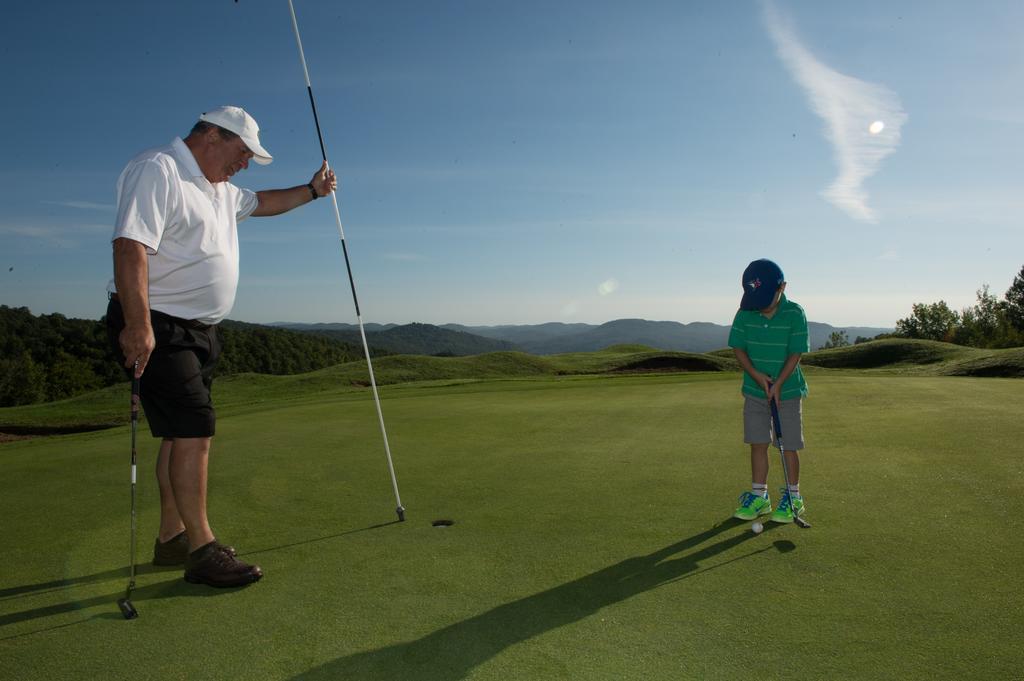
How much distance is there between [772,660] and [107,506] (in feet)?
14.5

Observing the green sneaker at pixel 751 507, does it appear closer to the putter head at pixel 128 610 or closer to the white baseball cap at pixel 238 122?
the putter head at pixel 128 610

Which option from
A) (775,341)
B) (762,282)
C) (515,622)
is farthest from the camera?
(775,341)

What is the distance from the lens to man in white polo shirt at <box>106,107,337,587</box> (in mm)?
3098

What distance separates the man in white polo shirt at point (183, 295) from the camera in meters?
3.10

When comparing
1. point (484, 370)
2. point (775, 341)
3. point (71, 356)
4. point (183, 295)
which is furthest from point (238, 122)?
point (71, 356)

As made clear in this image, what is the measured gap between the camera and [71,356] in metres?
82.2

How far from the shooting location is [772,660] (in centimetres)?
228

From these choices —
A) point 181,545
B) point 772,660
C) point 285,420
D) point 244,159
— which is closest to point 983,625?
point 772,660

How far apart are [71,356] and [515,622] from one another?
322ft

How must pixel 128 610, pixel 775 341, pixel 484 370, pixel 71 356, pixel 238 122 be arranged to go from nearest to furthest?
pixel 128 610 < pixel 238 122 < pixel 775 341 < pixel 484 370 < pixel 71 356

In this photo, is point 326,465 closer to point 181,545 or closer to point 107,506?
point 107,506

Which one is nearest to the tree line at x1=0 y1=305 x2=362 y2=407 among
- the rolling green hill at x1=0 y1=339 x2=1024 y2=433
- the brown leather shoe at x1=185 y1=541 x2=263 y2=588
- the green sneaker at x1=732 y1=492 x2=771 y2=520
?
the rolling green hill at x1=0 y1=339 x2=1024 y2=433

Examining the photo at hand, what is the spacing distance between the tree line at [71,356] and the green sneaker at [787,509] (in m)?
70.3

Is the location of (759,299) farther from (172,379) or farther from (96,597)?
(96,597)
